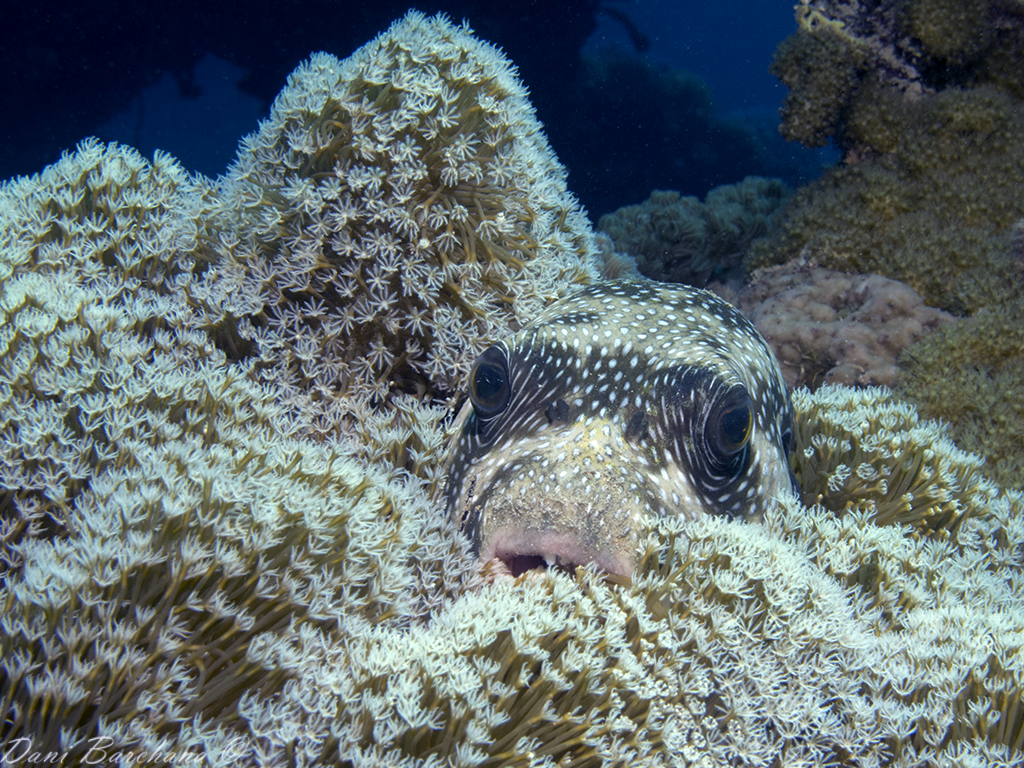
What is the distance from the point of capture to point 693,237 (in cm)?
1177

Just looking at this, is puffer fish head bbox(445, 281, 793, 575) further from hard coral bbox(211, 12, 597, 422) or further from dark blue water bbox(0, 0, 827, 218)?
dark blue water bbox(0, 0, 827, 218)

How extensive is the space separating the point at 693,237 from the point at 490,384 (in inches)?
383

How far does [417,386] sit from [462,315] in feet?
2.11

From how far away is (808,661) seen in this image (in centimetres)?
228

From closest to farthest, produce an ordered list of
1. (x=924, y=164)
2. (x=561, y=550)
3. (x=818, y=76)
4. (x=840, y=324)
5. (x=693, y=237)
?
(x=561, y=550), (x=840, y=324), (x=924, y=164), (x=818, y=76), (x=693, y=237)

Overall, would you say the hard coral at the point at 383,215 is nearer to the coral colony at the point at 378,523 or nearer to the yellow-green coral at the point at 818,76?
the coral colony at the point at 378,523

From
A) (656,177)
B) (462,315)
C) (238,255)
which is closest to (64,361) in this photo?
(238,255)

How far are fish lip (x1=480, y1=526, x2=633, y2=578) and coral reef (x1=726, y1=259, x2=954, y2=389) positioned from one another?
197 inches

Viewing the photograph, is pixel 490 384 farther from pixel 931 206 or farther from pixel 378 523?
pixel 931 206

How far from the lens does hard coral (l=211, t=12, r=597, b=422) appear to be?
13.0 feet

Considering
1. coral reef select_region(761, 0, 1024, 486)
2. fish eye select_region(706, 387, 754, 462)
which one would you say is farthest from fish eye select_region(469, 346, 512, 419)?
coral reef select_region(761, 0, 1024, 486)

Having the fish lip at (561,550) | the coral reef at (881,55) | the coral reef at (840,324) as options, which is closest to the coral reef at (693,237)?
the coral reef at (881,55)

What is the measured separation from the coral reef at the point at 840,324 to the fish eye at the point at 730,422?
4234 millimetres

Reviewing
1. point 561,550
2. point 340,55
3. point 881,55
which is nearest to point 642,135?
point 340,55
